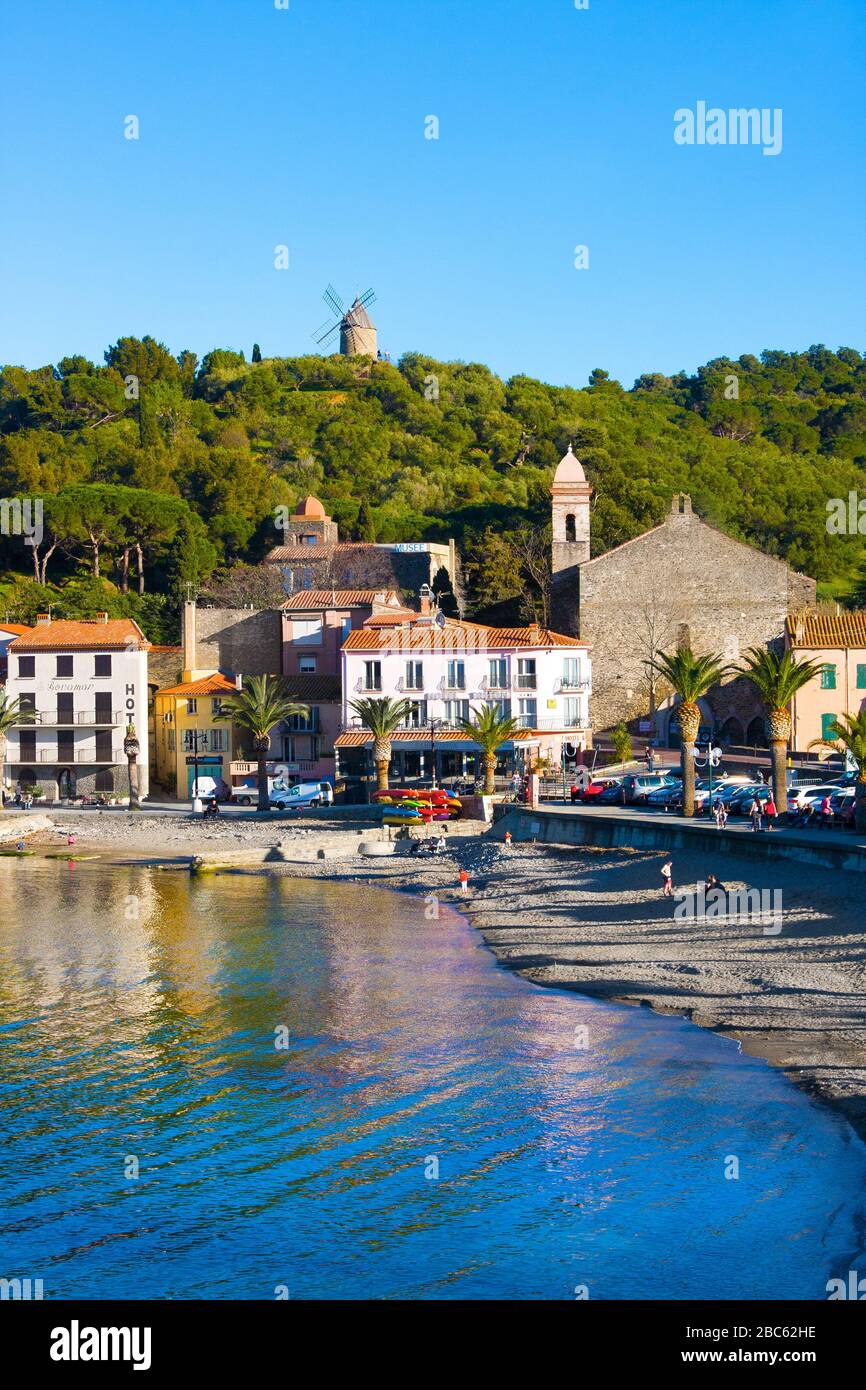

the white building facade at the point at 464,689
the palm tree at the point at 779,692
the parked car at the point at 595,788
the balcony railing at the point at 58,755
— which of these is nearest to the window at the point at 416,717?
the white building facade at the point at 464,689

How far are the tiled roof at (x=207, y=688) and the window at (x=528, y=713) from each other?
14139mm

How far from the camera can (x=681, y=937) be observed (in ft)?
112

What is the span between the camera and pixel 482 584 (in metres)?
95.9

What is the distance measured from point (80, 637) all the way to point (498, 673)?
21727 mm

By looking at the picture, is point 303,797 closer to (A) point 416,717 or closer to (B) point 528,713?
(A) point 416,717

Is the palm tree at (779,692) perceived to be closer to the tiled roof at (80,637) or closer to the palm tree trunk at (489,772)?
the palm tree trunk at (489,772)

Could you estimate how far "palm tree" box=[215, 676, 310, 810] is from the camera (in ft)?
215

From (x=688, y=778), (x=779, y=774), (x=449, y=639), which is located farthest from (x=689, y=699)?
(x=449, y=639)

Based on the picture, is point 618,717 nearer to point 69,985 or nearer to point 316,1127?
point 69,985

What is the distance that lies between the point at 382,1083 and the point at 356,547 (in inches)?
3023

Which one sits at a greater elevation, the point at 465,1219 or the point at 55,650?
the point at 55,650

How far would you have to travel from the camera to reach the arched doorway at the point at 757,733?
2768 inches

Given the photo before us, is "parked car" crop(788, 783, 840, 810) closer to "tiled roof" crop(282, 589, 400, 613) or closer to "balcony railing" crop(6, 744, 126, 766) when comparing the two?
"tiled roof" crop(282, 589, 400, 613)
